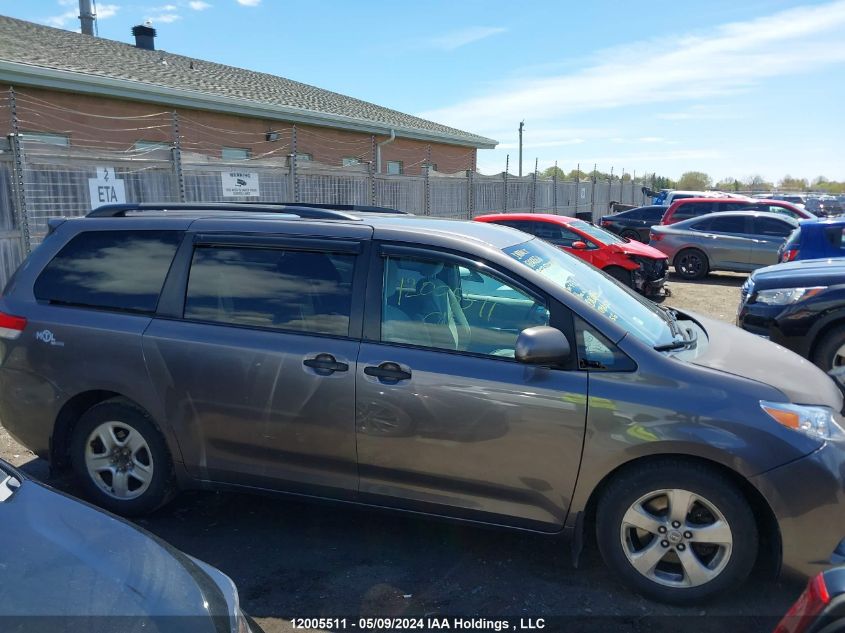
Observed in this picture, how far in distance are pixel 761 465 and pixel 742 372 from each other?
1.50 ft

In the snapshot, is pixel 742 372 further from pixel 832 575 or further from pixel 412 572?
pixel 412 572

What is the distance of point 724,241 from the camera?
46.1 feet

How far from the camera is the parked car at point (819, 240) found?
8.85m

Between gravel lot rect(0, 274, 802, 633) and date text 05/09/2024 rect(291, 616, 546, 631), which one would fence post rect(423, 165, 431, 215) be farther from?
date text 05/09/2024 rect(291, 616, 546, 631)

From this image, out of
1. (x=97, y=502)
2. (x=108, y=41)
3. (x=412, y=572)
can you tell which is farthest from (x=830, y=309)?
(x=108, y=41)

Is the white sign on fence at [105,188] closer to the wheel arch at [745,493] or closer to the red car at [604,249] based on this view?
the red car at [604,249]

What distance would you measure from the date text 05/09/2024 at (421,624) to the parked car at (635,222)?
16967 mm

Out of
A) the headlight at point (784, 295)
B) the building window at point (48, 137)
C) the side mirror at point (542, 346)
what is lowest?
the headlight at point (784, 295)

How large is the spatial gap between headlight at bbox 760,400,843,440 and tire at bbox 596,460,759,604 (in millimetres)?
363

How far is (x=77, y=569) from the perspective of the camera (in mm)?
1855

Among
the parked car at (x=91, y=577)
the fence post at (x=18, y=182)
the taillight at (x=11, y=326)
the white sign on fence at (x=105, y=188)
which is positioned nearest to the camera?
the parked car at (x=91, y=577)

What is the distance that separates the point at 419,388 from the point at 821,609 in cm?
183

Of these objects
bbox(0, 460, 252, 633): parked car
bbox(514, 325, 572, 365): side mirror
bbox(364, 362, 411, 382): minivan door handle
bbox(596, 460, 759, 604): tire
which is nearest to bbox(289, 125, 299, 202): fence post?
bbox(364, 362, 411, 382): minivan door handle

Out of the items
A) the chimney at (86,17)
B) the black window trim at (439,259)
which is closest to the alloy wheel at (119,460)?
the black window trim at (439,259)
